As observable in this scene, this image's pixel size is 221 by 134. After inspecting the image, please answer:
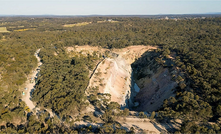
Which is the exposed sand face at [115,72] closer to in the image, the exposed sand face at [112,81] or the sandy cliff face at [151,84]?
the exposed sand face at [112,81]

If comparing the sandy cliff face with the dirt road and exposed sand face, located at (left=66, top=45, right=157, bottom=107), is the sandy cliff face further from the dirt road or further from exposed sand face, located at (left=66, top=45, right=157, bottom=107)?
the dirt road

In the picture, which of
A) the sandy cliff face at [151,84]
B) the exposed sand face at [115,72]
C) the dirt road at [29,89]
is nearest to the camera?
the dirt road at [29,89]

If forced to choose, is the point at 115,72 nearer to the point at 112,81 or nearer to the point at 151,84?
the point at 112,81

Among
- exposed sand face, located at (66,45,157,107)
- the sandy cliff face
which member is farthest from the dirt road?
the sandy cliff face

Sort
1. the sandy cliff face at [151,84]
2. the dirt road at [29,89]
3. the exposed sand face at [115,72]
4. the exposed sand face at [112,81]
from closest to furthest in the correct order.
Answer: the dirt road at [29,89]
the sandy cliff face at [151,84]
the exposed sand face at [112,81]
the exposed sand face at [115,72]

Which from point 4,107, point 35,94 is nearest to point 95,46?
point 35,94

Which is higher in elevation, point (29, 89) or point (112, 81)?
point (112, 81)

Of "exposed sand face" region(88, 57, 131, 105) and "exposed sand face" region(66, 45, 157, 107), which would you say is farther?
"exposed sand face" region(66, 45, 157, 107)

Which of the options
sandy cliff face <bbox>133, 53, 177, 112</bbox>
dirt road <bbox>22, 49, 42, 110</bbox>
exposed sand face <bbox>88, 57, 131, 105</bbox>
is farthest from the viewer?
exposed sand face <bbox>88, 57, 131, 105</bbox>

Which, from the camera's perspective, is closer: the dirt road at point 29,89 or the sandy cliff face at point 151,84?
the dirt road at point 29,89

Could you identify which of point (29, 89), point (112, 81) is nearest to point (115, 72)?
point (112, 81)

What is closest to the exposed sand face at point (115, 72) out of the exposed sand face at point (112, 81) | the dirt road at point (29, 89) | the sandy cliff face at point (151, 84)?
the exposed sand face at point (112, 81)

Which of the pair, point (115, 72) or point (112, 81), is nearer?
point (112, 81)
